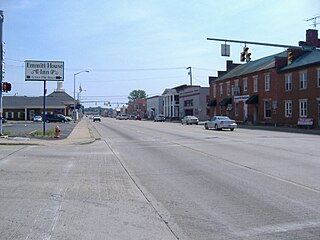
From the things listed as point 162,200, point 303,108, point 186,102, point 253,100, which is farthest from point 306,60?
point 186,102

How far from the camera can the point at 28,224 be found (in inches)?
261

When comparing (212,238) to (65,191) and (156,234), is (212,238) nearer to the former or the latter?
(156,234)

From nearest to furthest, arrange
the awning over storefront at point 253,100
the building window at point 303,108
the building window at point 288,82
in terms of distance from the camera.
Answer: the building window at point 303,108, the building window at point 288,82, the awning over storefront at point 253,100

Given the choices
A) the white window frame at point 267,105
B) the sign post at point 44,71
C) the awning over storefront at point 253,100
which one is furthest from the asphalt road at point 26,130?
the white window frame at point 267,105

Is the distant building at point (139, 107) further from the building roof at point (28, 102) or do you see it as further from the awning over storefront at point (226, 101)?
the awning over storefront at point (226, 101)

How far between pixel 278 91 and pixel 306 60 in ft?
18.5

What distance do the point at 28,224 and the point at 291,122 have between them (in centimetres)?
4454

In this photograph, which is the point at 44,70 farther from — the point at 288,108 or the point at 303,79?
the point at 288,108

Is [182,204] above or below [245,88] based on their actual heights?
below

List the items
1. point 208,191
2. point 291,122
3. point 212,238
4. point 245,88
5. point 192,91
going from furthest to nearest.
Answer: point 192,91, point 245,88, point 291,122, point 208,191, point 212,238

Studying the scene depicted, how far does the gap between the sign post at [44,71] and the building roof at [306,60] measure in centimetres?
2647

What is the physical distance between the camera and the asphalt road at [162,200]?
6.28 m

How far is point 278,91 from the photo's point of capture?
50375 millimetres

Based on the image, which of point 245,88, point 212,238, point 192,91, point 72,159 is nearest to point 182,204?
point 212,238
